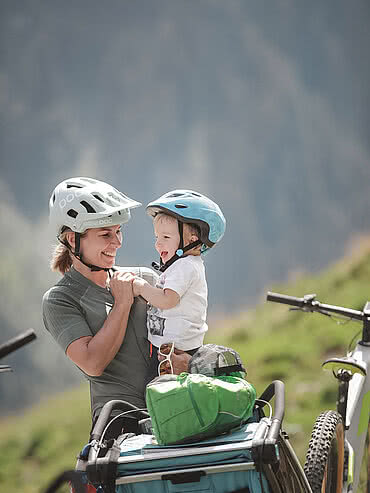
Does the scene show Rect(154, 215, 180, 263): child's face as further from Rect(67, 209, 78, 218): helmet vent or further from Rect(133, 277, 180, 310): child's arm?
Rect(67, 209, 78, 218): helmet vent

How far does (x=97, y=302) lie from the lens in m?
2.30

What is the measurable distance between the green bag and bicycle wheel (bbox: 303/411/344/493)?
583 millimetres

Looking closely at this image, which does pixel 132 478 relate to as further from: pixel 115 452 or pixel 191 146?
pixel 191 146

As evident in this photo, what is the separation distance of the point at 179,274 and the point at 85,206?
38cm

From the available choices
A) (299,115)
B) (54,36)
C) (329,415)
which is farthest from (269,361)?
(329,415)

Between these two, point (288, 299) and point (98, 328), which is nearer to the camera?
point (98, 328)

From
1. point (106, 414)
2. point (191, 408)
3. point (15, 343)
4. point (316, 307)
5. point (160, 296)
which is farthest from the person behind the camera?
point (316, 307)

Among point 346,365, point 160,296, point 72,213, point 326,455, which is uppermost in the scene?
point 72,213

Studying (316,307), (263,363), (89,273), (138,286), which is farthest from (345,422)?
(263,363)

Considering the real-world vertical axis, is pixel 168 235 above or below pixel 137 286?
above

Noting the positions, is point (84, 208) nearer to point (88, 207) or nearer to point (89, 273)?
point (88, 207)

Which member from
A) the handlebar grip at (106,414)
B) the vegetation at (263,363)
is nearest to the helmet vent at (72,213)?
the handlebar grip at (106,414)

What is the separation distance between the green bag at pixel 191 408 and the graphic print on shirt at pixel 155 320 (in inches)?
25.1

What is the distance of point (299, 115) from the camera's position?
988 centimetres
